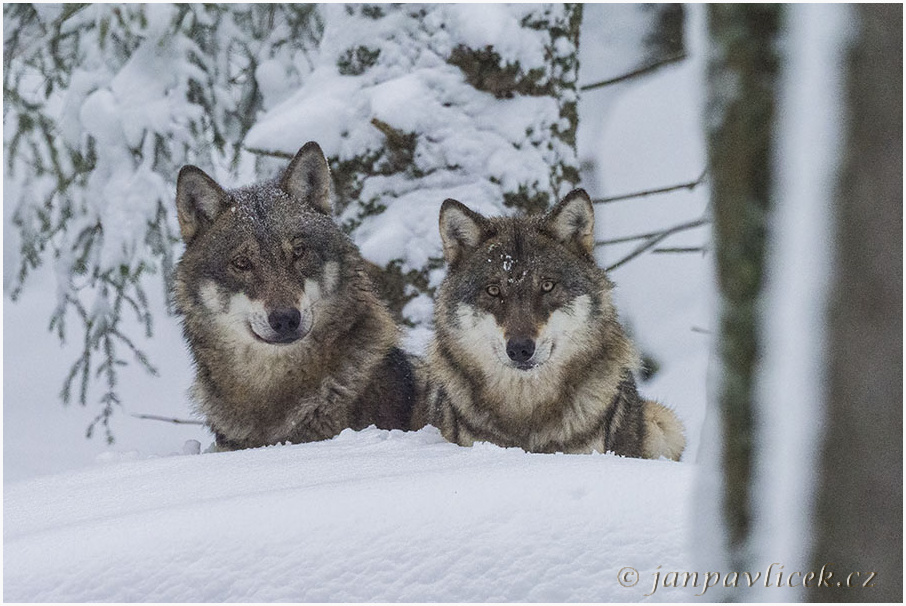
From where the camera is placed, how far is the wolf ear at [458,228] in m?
4.58

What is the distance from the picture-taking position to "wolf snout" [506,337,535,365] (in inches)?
165

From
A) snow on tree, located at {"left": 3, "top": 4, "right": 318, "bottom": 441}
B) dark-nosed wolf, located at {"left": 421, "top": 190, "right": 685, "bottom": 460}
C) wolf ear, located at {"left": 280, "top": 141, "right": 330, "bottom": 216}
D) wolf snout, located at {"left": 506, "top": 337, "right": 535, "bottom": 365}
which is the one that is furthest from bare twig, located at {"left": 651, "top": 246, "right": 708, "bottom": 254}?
snow on tree, located at {"left": 3, "top": 4, "right": 318, "bottom": 441}

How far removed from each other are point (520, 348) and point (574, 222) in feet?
2.35

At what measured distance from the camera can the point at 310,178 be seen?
16.4 feet

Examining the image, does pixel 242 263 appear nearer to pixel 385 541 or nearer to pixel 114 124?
pixel 385 541

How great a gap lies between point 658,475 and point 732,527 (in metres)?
1.48

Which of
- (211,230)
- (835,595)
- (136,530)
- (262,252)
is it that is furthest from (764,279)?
(211,230)

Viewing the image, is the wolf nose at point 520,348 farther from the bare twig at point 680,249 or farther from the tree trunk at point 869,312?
the tree trunk at point 869,312

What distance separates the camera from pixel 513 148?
6.12m

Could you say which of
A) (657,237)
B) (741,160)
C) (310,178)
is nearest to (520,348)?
(310,178)

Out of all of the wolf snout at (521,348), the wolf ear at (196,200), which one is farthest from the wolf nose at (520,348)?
the wolf ear at (196,200)

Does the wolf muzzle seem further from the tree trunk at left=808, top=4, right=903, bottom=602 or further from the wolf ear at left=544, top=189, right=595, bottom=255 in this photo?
the tree trunk at left=808, top=4, right=903, bottom=602

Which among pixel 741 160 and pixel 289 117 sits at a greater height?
pixel 741 160

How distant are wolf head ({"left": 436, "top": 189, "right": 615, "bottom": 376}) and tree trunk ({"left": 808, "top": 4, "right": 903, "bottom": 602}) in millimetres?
3000
